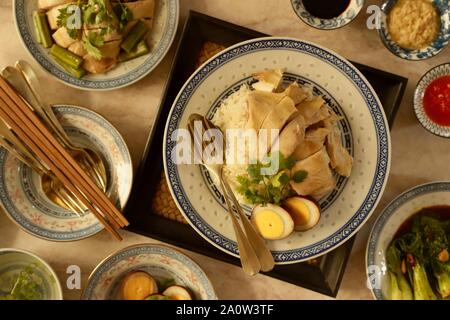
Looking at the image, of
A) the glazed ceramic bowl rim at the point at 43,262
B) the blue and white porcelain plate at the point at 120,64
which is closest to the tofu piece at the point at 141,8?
the blue and white porcelain plate at the point at 120,64

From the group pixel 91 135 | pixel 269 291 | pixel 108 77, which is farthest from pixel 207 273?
pixel 108 77

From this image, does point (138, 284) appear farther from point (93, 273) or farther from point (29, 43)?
point (29, 43)

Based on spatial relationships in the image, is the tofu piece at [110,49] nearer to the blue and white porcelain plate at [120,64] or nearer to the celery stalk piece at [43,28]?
the blue and white porcelain plate at [120,64]

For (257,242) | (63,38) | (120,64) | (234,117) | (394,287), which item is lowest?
(394,287)

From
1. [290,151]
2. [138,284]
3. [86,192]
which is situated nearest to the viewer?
[290,151]

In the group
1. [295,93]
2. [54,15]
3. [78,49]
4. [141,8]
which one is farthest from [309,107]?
[54,15]

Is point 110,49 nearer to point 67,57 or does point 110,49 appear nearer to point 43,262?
point 67,57
